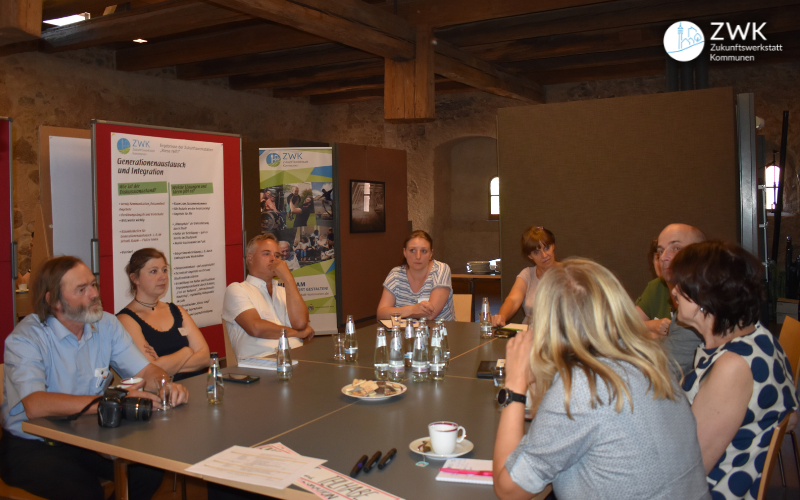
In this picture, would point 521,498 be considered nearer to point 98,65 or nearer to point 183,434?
point 183,434

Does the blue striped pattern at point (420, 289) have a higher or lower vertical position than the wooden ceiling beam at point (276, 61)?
lower

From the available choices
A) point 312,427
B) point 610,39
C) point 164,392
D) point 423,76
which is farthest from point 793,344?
point 610,39

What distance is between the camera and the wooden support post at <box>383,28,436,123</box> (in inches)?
253

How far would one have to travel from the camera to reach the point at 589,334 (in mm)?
1470

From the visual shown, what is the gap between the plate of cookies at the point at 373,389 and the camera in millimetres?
2381

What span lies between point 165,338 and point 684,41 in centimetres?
575

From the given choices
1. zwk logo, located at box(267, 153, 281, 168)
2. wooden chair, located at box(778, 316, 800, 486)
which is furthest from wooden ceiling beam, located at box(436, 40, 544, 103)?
wooden chair, located at box(778, 316, 800, 486)

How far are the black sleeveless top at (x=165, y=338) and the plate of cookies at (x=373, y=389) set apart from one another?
124 centimetres

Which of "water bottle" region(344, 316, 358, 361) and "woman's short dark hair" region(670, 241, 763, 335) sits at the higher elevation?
"woman's short dark hair" region(670, 241, 763, 335)

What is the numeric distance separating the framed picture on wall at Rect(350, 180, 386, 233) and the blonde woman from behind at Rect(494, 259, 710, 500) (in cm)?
632

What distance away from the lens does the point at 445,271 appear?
4375mm

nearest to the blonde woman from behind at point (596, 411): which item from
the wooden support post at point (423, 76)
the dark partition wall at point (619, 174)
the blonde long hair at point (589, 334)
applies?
the blonde long hair at point (589, 334)

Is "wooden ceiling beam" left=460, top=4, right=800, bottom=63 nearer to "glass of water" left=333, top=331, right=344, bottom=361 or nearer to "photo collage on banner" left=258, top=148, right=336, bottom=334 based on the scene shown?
"photo collage on banner" left=258, top=148, right=336, bottom=334

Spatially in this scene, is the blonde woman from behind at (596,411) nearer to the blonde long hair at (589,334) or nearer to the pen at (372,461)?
the blonde long hair at (589,334)
